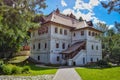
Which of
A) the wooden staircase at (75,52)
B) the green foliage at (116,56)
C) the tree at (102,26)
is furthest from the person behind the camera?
the tree at (102,26)

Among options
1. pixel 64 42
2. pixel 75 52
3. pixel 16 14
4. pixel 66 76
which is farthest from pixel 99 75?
pixel 64 42

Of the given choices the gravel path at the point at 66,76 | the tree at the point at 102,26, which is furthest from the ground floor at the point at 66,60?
the tree at the point at 102,26

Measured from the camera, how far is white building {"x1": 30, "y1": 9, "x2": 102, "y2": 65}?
34406 mm

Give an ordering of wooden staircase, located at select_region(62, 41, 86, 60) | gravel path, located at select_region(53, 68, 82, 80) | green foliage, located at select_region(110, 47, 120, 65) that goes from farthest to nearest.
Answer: green foliage, located at select_region(110, 47, 120, 65) < wooden staircase, located at select_region(62, 41, 86, 60) < gravel path, located at select_region(53, 68, 82, 80)

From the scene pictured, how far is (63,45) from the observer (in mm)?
37469

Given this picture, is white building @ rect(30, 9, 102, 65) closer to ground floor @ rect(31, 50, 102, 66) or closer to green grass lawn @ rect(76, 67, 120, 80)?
ground floor @ rect(31, 50, 102, 66)

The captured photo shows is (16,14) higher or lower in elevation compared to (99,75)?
higher

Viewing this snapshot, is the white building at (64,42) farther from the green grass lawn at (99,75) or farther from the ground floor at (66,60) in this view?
the green grass lawn at (99,75)

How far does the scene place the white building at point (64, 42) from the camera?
34.4m

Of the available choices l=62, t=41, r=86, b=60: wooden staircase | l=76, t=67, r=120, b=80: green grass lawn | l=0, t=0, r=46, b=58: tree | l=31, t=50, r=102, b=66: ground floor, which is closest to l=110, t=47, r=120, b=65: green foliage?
l=31, t=50, r=102, b=66: ground floor

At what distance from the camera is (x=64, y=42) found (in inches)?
1480

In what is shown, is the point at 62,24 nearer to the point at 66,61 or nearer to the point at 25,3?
the point at 66,61

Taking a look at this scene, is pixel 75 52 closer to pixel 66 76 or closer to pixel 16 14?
pixel 66 76

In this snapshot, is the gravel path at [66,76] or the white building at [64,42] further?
the white building at [64,42]
